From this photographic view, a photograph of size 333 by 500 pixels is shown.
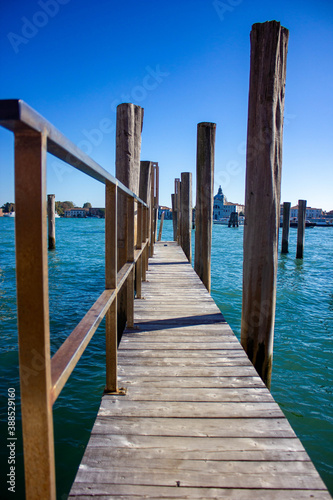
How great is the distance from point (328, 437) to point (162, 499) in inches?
96.6

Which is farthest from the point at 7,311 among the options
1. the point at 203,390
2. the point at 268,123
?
the point at 268,123

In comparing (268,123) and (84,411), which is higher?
(268,123)

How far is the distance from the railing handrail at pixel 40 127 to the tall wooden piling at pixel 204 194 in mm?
5011

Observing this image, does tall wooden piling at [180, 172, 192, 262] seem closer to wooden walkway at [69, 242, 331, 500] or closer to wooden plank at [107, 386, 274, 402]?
wooden walkway at [69, 242, 331, 500]

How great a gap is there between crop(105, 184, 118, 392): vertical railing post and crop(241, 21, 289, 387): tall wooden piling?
139 centimetres

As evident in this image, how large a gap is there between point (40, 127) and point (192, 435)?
166 cm

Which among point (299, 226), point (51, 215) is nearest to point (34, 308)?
point (51, 215)

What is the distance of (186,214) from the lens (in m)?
9.51

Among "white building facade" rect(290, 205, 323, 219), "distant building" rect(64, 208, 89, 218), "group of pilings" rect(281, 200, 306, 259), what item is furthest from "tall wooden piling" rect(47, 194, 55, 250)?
"distant building" rect(64, 208, 89, 218)

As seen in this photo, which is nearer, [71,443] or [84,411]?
[71,443]

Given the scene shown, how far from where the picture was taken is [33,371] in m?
0.85

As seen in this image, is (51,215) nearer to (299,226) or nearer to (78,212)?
(299,226)

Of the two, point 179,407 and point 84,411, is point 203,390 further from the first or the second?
point 84,411

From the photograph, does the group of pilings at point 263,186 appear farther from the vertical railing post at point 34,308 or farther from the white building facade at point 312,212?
the white building facade at point 312,212
